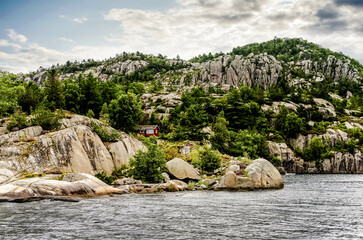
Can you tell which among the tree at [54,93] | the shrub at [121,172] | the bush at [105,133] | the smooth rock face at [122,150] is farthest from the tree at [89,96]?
the shrub at [121,172]

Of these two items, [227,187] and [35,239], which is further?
[227,187]

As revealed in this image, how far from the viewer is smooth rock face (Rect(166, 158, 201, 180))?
5547 centimetres

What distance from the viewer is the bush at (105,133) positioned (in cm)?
6012

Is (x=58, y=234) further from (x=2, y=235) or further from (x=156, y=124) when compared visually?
(x=156, y=124)

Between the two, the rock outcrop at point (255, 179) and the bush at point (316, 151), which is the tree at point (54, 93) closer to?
the rock outcrop at point (255, 179)

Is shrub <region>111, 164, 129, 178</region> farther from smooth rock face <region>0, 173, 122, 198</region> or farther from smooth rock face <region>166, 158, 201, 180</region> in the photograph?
smooth rock face <region>0, 173, 122, 198</region>

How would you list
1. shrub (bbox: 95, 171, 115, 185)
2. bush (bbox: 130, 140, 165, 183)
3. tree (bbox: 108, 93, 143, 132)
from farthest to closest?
tree (bbox: 108, 93, 143, 132) < bush (bbox: 130, 140, 165, 183) < shrub (bbox: 95, 171, 115, 185)

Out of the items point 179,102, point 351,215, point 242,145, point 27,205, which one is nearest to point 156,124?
point 179,102

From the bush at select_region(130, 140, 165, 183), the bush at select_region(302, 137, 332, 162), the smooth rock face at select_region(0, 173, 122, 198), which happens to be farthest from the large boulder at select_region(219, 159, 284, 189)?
the bush at select_region(302, 137, 332, 162)

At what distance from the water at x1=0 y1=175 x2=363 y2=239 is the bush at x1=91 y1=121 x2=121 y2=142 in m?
27.9

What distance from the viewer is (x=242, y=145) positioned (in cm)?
9244

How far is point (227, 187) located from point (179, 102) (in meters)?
81.6

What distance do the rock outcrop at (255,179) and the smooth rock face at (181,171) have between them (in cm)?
605

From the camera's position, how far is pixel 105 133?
6047 centimetres
